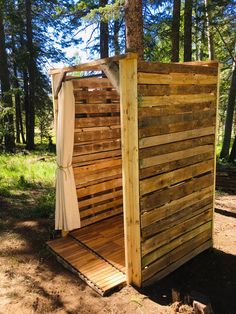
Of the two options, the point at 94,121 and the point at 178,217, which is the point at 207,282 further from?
the point at 94,121

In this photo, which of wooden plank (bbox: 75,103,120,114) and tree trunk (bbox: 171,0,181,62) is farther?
tree trunk (bbox: 171,0,181,62)

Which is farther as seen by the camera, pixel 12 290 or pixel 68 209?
pixel 68 209

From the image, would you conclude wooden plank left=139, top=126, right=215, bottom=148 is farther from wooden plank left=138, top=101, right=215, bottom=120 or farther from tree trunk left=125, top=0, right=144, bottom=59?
tree trunk left=125, top=0, right=144, bottom=59

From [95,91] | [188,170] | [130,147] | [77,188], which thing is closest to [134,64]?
[130,147]

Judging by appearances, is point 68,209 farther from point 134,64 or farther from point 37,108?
point 37,108

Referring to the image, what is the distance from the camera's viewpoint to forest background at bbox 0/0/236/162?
286 inches

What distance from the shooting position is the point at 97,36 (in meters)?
10.0

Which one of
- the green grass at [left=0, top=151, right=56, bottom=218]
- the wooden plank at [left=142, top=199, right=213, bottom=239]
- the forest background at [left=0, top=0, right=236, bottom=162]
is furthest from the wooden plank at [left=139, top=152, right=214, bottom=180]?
the green grass at [left=0, top=151, right=56, bottom=218]

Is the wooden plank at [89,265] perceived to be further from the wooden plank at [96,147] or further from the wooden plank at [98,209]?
the wooden plank at [96,147]

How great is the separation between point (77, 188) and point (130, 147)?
1.80m

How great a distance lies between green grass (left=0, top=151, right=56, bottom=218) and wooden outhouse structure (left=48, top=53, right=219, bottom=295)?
1236mm

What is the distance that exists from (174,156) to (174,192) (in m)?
0.44

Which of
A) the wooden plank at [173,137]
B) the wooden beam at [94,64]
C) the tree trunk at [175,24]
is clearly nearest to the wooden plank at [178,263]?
the wooden plank at [173,137]

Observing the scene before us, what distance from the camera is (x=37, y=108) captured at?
45.6 feet
